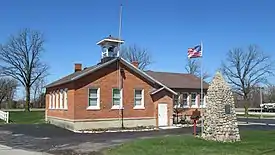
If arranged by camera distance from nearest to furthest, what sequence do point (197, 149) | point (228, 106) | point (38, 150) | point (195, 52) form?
point (197, 149)
point (38, 150)
point (228, 106)
point (195, 52)

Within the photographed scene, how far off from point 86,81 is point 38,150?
1370 centimetres

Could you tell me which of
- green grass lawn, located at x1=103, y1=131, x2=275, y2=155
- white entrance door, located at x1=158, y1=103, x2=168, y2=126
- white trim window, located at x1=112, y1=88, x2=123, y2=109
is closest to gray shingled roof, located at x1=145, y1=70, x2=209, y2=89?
white entrance door, located at x1=158, y1=103, x2=168, y2=126

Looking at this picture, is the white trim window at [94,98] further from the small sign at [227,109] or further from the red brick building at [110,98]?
the small sign at [227,109]

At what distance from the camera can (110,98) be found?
32.5m

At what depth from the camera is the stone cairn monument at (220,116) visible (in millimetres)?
20188

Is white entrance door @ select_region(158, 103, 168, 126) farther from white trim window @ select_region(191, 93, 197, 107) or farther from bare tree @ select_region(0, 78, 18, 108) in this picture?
bare tree @ select_region(0, 78, 18, 108)

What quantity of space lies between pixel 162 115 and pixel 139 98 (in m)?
2.98

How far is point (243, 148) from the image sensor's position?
16.4m

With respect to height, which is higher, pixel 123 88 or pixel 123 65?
pixel 123 65

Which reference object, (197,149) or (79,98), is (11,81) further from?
(197,149)

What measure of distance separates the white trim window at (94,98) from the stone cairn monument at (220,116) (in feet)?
42.5

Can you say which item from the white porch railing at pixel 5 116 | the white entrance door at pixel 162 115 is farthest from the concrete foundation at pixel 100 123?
the white porch railing at pixel 5 116

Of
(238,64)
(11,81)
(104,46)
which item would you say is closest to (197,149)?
(104,46)

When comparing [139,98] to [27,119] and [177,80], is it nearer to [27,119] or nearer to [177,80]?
[177,80]
